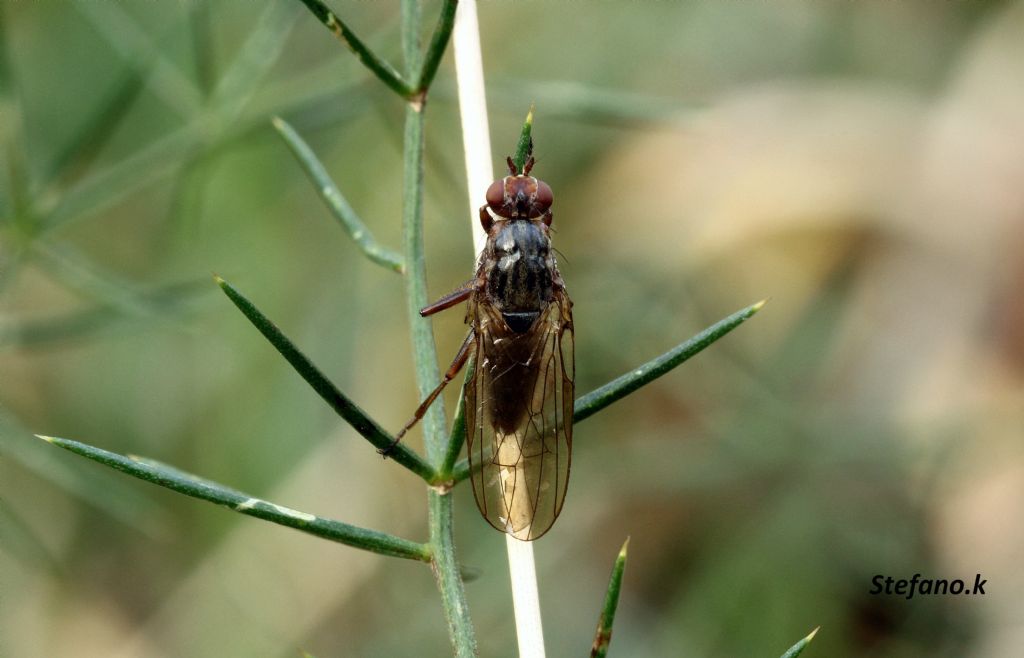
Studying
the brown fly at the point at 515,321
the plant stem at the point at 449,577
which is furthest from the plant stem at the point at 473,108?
the brown fly at the point at 515,321

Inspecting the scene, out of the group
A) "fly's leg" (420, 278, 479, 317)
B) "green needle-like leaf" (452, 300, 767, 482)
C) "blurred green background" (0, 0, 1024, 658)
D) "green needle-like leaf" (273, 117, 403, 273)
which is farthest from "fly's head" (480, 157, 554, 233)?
"green needle-like leaf" (452, 300, 767, 482)

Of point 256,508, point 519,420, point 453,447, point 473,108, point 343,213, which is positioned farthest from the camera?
point 519,420

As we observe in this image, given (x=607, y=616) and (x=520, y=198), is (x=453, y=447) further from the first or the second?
(x=520, y=198)

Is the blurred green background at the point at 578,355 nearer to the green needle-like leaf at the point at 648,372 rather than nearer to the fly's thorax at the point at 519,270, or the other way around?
the fly's thorax at the point at 519,270

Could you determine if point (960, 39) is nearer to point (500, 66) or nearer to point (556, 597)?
point (500, 66)

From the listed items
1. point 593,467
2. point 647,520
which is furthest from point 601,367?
point 647,520

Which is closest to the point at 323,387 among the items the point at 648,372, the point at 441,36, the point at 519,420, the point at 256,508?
the point at 256,508
